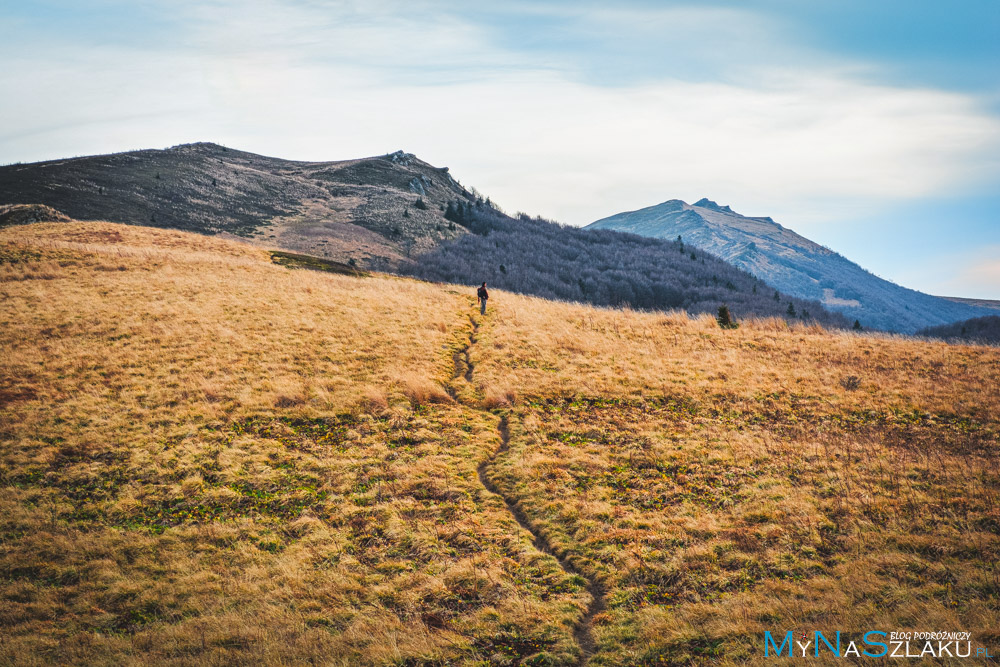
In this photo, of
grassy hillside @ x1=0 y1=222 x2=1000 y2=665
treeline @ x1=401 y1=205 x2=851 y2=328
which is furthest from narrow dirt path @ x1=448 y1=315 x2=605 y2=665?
treeline @ x1=401 y1=205 x2=851 y2=328

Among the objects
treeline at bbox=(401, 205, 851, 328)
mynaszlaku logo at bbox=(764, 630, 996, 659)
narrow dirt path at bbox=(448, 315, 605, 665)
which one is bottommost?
narrow dirt path at bbox=(448, 315, 605, 665)

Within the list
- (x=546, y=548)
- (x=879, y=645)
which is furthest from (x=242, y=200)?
(x=879, y=645)

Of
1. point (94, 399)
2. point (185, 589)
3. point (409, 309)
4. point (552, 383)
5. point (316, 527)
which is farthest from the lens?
point (409, 309)

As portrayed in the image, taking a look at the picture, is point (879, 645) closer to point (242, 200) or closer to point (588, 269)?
point (588, 269)

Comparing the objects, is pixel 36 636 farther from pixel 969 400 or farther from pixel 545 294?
pixel 545 294

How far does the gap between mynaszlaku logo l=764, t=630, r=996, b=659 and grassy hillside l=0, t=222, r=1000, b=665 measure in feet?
0.69

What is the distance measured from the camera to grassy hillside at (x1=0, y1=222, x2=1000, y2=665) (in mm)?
7621

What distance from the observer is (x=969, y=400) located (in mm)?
16125

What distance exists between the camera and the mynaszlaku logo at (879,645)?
248 inches

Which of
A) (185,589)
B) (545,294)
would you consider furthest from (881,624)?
(545,294)

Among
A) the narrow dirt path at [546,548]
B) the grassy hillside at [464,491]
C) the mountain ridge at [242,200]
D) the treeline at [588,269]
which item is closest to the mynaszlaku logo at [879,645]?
the grassy hillside at [464,491]

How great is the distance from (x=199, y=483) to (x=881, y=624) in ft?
45.0

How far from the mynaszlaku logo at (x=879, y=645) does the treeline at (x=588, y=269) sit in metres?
56.6

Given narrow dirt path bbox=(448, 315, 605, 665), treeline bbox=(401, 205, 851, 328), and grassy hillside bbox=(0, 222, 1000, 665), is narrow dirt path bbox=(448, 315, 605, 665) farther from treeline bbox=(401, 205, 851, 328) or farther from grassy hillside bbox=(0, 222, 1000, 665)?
treeline bbox=(401, 205, 851, 328)
